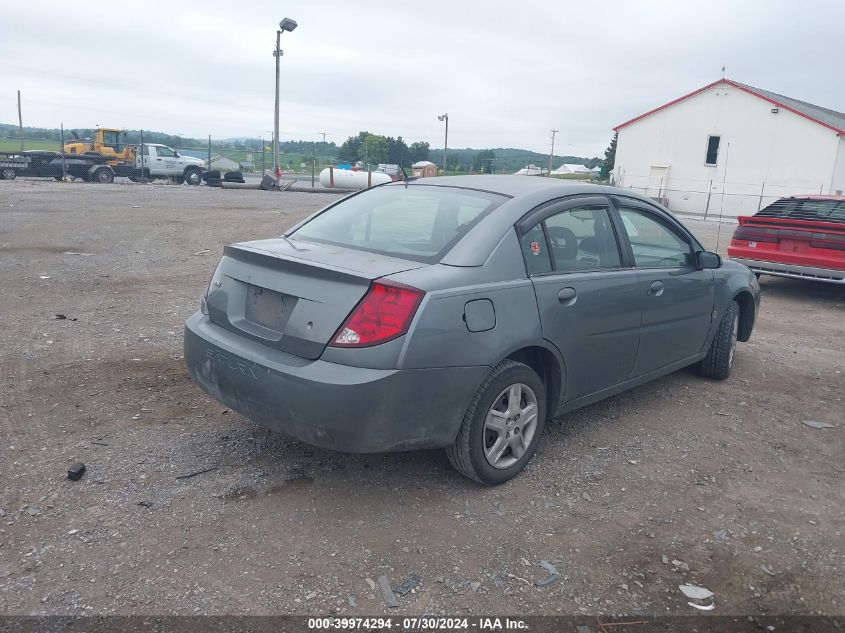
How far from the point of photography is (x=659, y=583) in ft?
9.72

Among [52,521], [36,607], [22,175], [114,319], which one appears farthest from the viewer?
[22,175]

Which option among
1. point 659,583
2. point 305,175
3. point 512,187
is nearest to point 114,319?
point 512,187

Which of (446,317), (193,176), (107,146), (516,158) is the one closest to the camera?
(446,317)

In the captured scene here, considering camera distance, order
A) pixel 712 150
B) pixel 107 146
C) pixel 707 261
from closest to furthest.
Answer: pixel 707 261
pixel 107 146
pixel 712 150

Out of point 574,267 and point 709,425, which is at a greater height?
point 574,267

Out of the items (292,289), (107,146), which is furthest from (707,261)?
(107,146)

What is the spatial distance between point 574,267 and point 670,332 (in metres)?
1.16

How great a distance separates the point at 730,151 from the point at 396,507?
3921cm

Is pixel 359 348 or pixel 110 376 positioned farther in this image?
pixel 110 376

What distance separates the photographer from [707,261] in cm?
510

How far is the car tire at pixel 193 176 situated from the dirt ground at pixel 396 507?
29.4 metres

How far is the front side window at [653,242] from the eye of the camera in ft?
14.9

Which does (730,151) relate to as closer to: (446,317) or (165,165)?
(165,165)

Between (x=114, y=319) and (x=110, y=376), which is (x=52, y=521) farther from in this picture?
(x=114, y=319)
